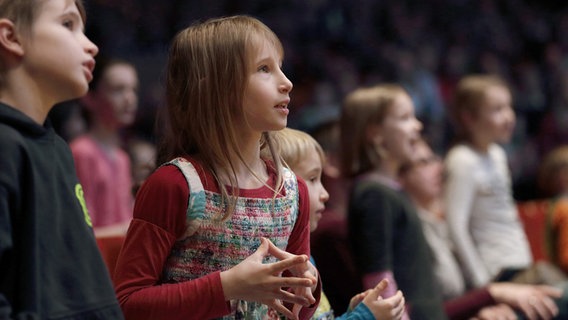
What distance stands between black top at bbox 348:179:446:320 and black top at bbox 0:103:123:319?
47.1 inches

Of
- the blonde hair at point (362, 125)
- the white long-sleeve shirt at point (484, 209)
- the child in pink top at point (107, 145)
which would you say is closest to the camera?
the blonde hair at point (362, 125)

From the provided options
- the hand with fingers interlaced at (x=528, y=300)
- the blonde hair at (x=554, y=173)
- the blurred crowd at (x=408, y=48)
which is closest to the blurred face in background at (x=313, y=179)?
the hand with fingers interlaced at (x=528, y=300)

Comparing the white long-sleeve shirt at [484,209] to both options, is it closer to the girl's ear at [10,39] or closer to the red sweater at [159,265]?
the red sweater at [159,265]

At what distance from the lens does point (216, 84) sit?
1.68m

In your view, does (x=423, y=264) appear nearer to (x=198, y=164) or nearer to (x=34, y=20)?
(x=198, y=164)

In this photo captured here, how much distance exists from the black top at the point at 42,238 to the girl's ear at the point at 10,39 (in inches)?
3.8

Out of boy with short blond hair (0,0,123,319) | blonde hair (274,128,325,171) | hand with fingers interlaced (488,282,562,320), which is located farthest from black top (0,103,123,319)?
hand with fingers interlaced (488,282,562,320)

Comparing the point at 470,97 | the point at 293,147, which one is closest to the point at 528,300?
the point at 470,97

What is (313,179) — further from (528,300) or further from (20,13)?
(528,300)

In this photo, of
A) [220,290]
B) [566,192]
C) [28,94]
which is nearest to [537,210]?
[566,192]

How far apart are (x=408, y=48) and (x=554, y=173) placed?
8.72 feet

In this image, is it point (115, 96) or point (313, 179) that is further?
point (115, 96)

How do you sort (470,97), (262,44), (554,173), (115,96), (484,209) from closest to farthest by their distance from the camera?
(262,44) → (115,96) → (484,209) → (470,97) → (554,173)

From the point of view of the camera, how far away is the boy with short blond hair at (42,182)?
128 centimetres
